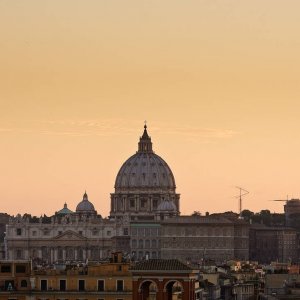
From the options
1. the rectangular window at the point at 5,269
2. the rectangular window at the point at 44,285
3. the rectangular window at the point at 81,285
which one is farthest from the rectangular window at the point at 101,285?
the rectangular window at the point at 5,269

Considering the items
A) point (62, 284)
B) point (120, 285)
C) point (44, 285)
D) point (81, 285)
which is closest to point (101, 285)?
point (120, 285)

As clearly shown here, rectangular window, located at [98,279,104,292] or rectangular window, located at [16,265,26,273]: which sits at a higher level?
rectangular window, located at [16,265,26,273]

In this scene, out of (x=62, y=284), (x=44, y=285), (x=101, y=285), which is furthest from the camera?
(x=62, y=284)

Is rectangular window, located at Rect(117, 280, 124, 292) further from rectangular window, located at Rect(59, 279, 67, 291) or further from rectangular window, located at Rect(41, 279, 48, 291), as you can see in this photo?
rectangular window, located at Rect(41, 279, 48, 291)

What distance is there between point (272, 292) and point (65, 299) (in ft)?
59.8

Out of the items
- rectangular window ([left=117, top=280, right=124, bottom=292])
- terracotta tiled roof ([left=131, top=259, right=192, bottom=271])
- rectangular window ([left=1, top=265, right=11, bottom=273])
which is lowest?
terracotta tiled roof ([left=131, top=259, right=192, bottom=271])

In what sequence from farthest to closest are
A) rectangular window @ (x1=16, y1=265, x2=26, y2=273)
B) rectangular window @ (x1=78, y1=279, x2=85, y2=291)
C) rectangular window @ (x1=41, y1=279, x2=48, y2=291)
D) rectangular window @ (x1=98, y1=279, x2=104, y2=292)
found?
1. rectangular window @ (x1=16, y1=265, x2=26, y2=273)
2. rectangular window @ (x1=41, y1=279, x2=48, y2=291)
3. rectangular window @ (x1=78, y1=279, x2=85, y2=291)
4. rectangular window @ (x1=98, y1=279, x2=104, y2=292)

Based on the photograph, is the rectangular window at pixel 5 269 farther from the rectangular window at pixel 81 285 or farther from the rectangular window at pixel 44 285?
the rectangular window at pixel 81 285

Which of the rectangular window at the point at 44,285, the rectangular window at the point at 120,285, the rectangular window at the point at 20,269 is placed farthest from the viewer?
the rectangular window at the point at 20,269

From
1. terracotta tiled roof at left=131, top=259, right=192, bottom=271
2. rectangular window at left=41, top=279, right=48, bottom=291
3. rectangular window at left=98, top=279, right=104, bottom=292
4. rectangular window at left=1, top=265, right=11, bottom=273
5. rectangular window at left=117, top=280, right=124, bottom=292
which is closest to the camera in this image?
terracotta tiled roof at left=131, top=259, right=192, bottom=271

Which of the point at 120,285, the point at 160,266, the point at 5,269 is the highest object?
the point at 5,269

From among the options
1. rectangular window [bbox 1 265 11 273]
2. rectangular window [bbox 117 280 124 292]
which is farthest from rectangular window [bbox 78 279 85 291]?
rectangular window [bbox 1 265 11 273]

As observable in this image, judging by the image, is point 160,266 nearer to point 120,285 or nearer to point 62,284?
point 120,285

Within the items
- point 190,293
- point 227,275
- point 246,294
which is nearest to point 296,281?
point 246,294
